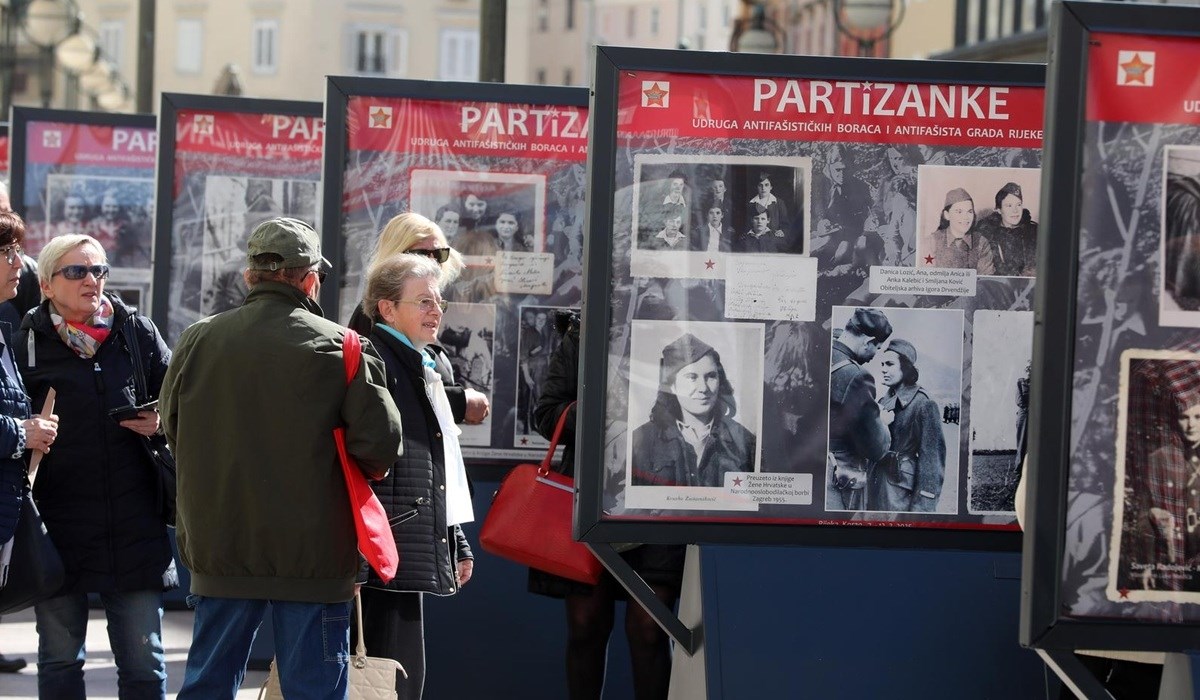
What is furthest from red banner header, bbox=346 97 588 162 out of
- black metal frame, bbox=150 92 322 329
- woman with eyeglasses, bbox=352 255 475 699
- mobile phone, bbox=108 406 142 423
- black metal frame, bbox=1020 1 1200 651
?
black metal frame, bbox=1020 1 1200 651

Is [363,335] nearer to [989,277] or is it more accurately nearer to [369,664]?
[369,664]

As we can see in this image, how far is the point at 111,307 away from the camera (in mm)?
6102

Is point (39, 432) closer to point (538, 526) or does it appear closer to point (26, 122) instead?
point (538, 526)

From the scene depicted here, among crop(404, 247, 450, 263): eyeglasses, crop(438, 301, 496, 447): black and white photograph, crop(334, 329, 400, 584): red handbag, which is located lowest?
crop(334, 329, 400, 584): red handbag

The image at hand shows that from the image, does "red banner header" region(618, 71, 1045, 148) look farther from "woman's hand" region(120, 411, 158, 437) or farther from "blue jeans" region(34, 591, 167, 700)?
"blue jeans" region(34, 591, 167, 700)

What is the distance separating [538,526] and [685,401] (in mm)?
960

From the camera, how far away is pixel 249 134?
9.98m

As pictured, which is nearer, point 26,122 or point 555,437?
point 555,437

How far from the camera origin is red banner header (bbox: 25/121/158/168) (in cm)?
1211

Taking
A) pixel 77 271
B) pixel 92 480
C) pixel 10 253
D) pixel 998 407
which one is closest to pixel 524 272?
pixel 77 271

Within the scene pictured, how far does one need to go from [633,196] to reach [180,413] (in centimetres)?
135

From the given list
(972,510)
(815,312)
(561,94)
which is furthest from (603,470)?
(561,94)

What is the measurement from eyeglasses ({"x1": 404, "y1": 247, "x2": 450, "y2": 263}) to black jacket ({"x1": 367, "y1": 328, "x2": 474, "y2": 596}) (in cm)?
62

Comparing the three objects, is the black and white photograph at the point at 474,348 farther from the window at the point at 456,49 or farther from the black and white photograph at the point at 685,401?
the window at the point at 456,49
